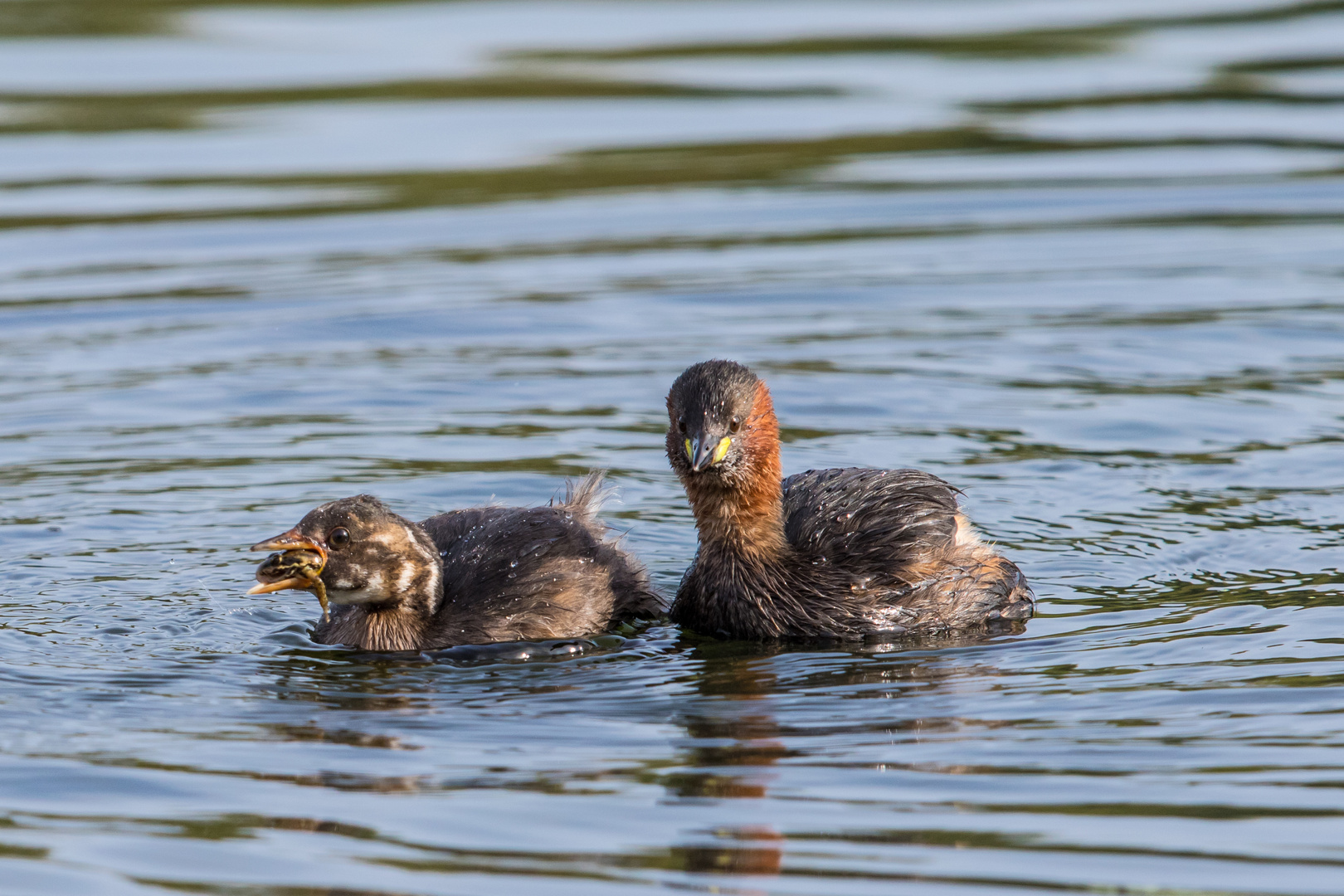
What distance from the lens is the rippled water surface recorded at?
254 inches

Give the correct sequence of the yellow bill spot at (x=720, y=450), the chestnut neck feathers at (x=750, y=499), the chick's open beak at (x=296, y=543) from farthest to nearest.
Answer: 1. the chestnut neck feathers at (x=750, y=499)
2. the yellow bill spot at (x=720, y=450)
3. the chick's open beak at (x=296, y=543)

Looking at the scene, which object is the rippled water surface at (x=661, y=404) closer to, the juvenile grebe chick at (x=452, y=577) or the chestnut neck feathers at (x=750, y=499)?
the juvenile grebe chick at (x=452, y=577)

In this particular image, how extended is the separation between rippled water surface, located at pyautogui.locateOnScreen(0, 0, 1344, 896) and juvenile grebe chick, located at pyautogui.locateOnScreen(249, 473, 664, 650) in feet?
0.69

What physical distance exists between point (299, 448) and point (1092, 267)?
6795 millimetres

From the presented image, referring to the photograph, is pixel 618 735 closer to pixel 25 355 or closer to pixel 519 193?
pixel 25 355

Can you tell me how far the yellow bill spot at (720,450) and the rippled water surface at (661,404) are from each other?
0.80m

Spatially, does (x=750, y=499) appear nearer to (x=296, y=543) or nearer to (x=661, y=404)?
(x=296, y=543)

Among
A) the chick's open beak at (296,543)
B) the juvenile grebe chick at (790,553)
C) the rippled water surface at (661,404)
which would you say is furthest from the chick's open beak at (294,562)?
the juvenile grebe chick at (790,553)

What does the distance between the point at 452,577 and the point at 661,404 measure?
3935 mm

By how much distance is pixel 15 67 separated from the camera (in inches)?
880

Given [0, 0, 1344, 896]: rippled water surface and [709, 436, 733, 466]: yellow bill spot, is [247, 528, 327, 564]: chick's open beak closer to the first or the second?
[0, 0, 1344, 896]: rippled water surface

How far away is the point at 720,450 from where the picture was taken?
8438 mm

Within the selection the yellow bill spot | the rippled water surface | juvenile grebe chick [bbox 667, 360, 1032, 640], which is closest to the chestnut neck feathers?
juvenile grebe chick [bbox 667, 360, 1032, 640]

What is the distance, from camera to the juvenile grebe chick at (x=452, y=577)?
27.3 feet
